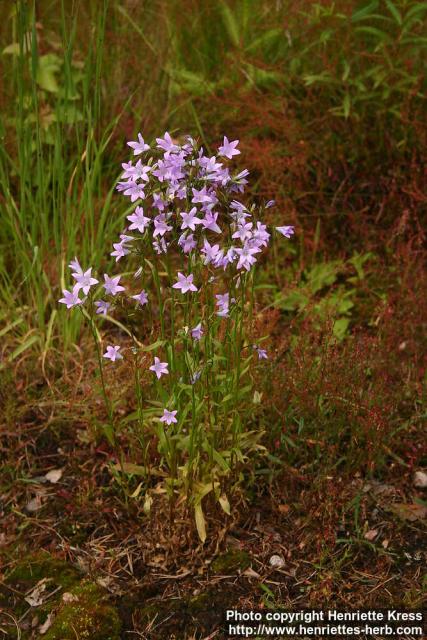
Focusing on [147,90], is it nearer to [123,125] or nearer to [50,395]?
[123,125]

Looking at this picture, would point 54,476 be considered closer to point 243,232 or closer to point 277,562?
point 277,562

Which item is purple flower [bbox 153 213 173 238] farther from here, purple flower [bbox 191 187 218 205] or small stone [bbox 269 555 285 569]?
small stone [bbox 269 555 285 569]

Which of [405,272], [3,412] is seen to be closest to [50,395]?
[3,412]

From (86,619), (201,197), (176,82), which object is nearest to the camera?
(201,197)

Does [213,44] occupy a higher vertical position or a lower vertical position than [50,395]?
higher

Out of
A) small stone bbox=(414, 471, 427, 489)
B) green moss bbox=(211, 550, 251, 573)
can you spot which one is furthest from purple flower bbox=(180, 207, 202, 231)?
small stone bbox=(414, 471, 427, 489)

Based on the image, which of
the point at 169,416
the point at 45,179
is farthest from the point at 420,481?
the point at 45,179
